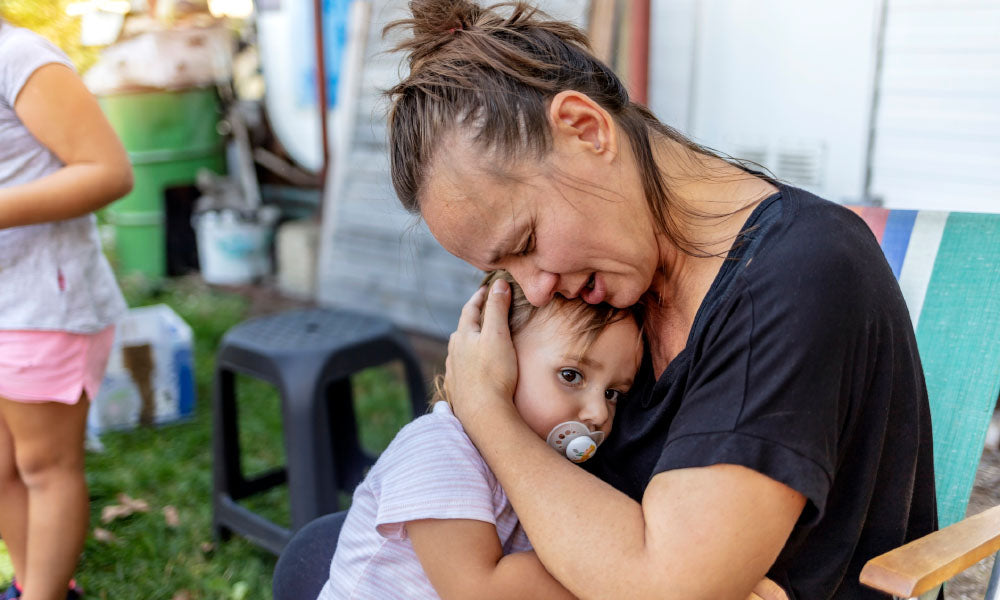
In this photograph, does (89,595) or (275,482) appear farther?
(275,482)

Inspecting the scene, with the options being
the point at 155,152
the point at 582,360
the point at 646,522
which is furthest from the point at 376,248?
the point at 646,522

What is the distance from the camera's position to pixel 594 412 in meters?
1.56

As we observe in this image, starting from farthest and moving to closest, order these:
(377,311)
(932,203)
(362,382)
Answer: (377,311) < (362,382) < (932,203)

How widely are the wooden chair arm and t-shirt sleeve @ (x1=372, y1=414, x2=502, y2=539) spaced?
604 mm

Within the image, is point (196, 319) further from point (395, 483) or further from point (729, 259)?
point (729, 259)

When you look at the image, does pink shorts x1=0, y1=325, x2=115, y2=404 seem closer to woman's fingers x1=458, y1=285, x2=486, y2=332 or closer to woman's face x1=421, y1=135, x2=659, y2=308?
woman's fingers x1=458, y1=285, x2=486, y2=332

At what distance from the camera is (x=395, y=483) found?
1.45 m

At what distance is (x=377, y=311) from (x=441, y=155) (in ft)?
12.7

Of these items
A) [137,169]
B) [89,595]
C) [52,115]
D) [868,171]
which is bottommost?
[89,595]

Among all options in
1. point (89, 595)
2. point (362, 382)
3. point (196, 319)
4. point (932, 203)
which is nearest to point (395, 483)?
point (89, 595)

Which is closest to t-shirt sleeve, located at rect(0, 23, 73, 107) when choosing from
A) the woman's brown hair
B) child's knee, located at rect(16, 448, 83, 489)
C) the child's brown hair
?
child's knee, located at rect(16, 448, 83, 489)

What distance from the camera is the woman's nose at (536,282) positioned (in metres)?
1.44

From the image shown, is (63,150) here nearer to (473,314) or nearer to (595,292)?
(473,314)

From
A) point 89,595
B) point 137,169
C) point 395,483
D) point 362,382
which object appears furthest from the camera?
point 137,169
